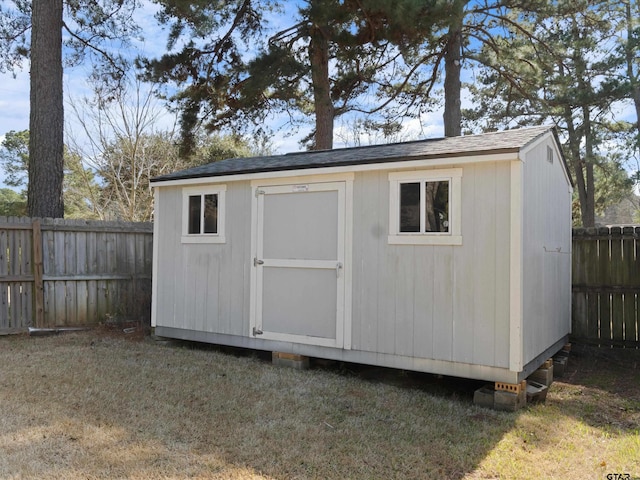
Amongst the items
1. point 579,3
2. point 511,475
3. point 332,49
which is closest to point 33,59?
point 332,49

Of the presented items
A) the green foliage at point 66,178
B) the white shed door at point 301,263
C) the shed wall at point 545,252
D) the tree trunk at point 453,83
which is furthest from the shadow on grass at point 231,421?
the green foliage at point 66,178

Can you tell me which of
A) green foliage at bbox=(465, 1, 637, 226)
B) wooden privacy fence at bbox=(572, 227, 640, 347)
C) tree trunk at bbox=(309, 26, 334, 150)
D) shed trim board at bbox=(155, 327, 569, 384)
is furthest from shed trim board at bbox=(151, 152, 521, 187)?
green foliage at bbox=(465, 1, 637, 226)

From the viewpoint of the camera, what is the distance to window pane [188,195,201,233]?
647cm

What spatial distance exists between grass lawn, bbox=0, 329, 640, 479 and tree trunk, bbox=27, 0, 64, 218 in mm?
3288

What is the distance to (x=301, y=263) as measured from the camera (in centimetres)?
554

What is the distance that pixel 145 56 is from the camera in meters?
10.4

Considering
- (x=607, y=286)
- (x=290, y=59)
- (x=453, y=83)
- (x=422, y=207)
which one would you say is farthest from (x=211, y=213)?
(x=453, y=83)

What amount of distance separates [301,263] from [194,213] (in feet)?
6.04

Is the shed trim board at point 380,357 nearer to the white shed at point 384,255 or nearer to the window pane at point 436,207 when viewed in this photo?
the white shed at point 384,255

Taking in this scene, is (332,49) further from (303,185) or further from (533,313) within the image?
(533,313)

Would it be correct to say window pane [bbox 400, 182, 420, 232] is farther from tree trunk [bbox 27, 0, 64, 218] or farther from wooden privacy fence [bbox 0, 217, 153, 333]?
tree trunk [bbox 27, 0, 64, 218]

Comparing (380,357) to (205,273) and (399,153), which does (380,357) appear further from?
(205,273)

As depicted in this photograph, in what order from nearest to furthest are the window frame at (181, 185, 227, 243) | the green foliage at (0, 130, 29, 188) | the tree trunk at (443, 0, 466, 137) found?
the window frame at (181, 185, 227, 243) < the tree trunk at (443, 0, 466, 137) < the green foliage at (0, 130, 29, 188)

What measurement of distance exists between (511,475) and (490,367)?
4.51 ft
